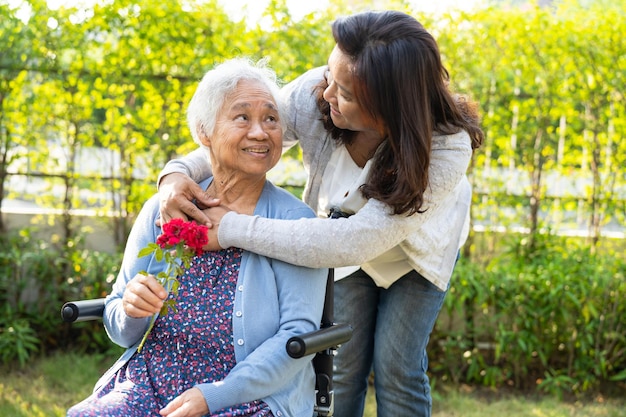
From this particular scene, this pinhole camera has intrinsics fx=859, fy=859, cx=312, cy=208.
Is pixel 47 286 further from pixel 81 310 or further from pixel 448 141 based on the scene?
pixel 448 141

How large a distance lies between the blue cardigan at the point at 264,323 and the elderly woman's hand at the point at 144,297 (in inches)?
4.8

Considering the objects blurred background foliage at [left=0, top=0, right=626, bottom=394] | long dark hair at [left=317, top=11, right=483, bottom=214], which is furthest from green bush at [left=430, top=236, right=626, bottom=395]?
long dark hair at [left=317, top=11, right=483, bottom=214]

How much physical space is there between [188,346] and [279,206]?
0.49m

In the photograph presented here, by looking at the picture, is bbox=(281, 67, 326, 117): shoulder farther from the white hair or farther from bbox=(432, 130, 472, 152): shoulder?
bbox=(432, 130, 472, 152): shoulder

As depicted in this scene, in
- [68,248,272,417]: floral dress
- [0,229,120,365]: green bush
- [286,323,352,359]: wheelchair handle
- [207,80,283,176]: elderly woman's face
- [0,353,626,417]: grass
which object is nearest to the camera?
[286,323,352,359]: wheelchair handle

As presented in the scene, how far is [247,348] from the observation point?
7.82 ft

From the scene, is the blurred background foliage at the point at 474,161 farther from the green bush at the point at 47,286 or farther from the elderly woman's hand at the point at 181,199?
the elderly woman's hand at the point at 181,199

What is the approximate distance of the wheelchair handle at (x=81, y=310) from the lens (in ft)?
8.18

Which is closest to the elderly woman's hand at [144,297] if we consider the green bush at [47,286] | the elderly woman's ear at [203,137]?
the elderly woman's ear at [203,137]

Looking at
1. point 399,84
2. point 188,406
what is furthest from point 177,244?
point 399,84

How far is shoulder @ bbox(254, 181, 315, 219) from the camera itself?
256 centimetres

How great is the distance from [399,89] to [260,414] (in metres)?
0.94

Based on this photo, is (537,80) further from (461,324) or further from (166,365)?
(166,365)

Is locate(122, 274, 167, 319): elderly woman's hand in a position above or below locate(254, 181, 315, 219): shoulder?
below
